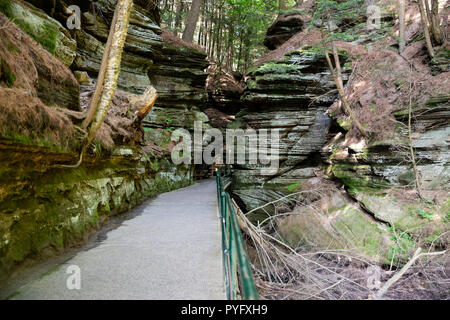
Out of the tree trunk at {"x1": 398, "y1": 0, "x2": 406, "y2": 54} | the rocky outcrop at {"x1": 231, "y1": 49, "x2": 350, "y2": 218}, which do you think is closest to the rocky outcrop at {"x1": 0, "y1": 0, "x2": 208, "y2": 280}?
the rocky outcrop at {"x1": 231, "y1": 49, "x2": 350, "y2": 218}

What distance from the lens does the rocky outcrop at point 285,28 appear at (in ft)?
52.5

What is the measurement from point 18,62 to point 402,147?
10.00 metres

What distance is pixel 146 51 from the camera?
42.0ft

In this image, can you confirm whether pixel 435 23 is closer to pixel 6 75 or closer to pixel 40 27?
pixel 40 27

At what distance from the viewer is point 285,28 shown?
16.4 metres

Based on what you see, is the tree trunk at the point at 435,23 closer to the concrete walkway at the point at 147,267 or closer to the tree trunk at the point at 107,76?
the tree trunk at the point at 107,76

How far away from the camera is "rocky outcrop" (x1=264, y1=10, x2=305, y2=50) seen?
52.5ft

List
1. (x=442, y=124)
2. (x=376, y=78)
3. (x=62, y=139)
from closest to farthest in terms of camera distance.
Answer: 1. (x=62, y=139)
2. (x=442, y=124)
3. (x=376, y=78)

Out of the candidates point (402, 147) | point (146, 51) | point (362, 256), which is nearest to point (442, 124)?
point (402, 147)

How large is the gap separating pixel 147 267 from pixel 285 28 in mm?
17223

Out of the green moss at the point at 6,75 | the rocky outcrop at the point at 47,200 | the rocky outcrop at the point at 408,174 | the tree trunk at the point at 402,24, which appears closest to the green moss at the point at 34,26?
the green moss at the point at 6,75

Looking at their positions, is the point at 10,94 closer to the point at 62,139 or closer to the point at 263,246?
the point at 62,139

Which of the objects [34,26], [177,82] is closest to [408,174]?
[34,26]

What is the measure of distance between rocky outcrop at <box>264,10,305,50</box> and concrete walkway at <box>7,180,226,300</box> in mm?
14864
